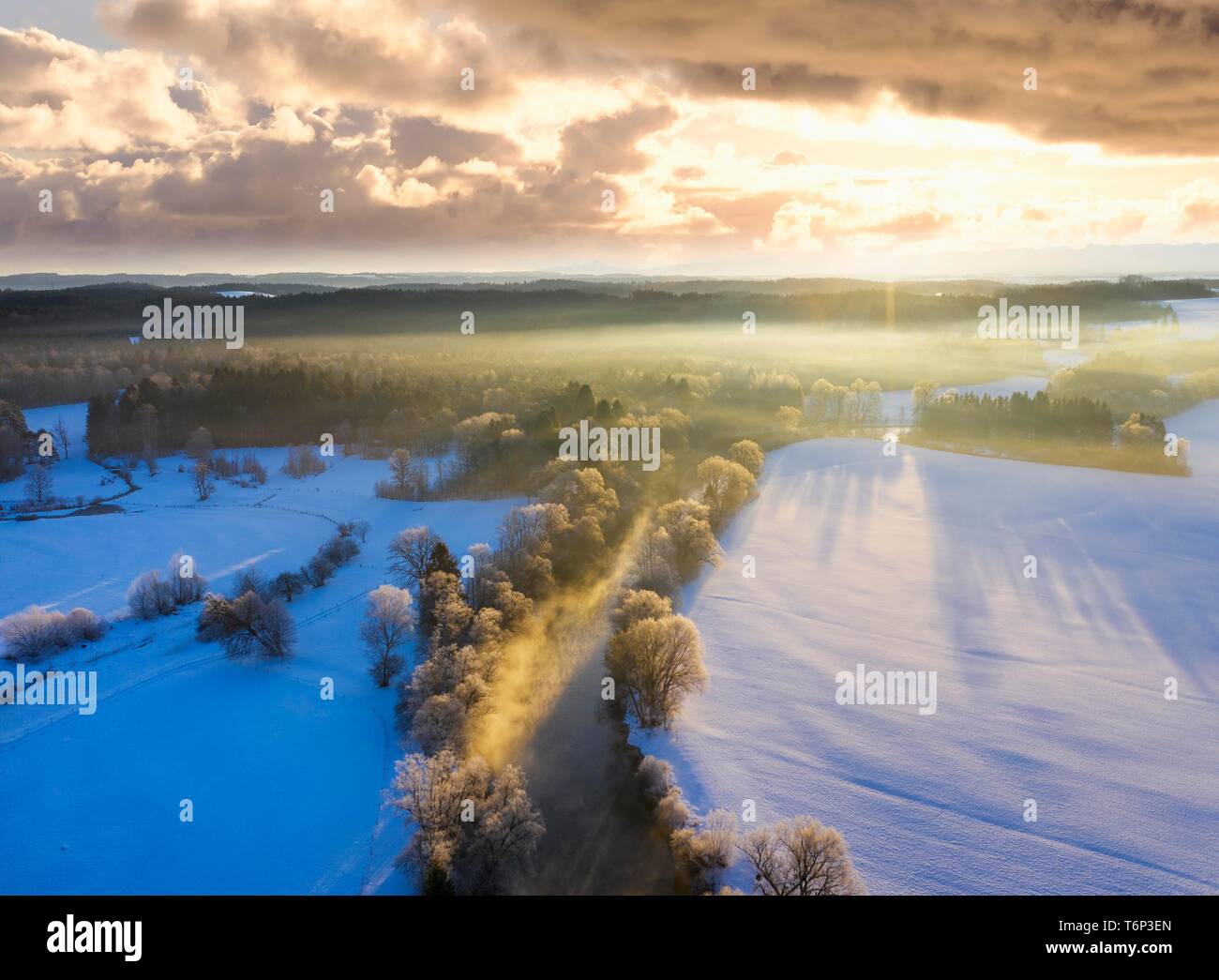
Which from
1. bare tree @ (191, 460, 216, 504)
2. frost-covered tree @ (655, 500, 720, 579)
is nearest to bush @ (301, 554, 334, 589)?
frost-covered tree @ (655, 500, 720, 579)

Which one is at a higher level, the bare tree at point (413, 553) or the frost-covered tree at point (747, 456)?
the frost-covered tree at point (747, 456)

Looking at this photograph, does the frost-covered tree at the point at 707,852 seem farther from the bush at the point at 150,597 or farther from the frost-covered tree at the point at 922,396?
the frost-covered tree at the point at 922,396

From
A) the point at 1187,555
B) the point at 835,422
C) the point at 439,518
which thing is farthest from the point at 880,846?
the point at 835,422

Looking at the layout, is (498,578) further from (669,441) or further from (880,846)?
(669,441)

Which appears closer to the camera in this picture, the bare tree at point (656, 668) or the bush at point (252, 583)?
the bare tree at point (656, 668)

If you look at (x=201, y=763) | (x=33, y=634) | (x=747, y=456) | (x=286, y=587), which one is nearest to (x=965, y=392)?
(x=747, y=456)

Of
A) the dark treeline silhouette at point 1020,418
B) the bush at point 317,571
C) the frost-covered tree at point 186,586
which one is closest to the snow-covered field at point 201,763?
the bush at point 317,571
